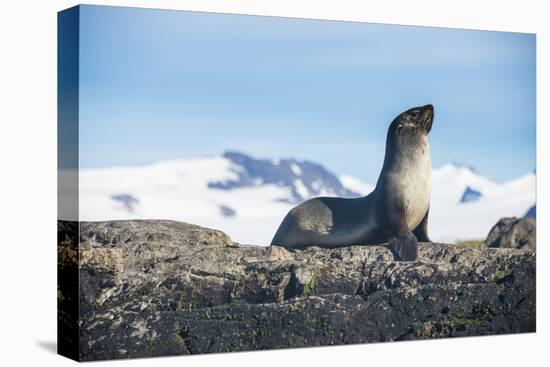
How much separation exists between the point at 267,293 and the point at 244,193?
1.43m

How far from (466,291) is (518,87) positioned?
3.28m

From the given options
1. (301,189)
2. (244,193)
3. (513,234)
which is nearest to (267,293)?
(244,193)

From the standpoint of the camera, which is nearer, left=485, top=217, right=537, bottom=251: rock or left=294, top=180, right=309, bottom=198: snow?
left=294, top=180, right=309, bottom=198: snow

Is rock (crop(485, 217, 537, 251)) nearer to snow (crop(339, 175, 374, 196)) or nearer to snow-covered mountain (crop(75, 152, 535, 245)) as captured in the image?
snow-covered mountain (crop(75, 152, 535, 245))

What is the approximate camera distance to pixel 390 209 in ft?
59.0

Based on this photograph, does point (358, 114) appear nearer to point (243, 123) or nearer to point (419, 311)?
point (243, 123)

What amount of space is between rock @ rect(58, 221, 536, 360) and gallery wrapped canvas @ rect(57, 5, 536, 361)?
24 mm

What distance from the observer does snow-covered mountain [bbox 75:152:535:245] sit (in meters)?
16.2

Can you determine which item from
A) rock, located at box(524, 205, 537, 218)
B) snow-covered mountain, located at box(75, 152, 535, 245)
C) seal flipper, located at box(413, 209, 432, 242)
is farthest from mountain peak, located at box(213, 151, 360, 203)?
rock, located at box(524, 205, 537, 218)

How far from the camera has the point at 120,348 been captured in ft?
53.0

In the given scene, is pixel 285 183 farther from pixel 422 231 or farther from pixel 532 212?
pixel 532 212

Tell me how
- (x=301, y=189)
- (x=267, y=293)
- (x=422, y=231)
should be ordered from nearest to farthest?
(x=267, y=293)
(x=301, y=189)
(x=422, y=231)

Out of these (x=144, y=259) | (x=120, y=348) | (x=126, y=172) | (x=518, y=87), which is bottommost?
(x=120, y=348)

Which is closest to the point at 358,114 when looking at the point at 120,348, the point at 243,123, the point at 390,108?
the point at 390,108
